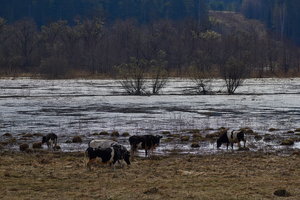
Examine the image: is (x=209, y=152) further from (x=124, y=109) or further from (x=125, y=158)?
Result: (x=124, y=109)

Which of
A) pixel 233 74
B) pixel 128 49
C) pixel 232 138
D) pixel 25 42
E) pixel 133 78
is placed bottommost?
pixel 232 138

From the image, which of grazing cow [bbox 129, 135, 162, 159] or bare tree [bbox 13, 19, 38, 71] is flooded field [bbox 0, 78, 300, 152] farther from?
bare tree [bbox 13, 19, 38, 71]

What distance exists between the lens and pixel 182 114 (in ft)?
132

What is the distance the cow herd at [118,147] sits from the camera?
1823 centimetres

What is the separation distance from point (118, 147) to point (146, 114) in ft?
70.5

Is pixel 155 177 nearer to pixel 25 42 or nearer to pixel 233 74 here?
pixel 233 74

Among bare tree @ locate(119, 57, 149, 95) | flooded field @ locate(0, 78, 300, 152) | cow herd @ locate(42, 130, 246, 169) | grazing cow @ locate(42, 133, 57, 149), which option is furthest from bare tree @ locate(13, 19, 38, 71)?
cow herd @ locate(42, 130, 246, 169)

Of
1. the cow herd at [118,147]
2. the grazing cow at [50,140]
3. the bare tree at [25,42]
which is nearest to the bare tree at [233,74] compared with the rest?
the cow herd at [118,147]

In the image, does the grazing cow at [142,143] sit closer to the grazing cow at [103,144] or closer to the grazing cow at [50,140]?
the grazing cow at [103,144]

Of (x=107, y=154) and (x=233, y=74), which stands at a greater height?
(x=233, y=74)

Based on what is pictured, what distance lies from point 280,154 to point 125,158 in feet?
22.9

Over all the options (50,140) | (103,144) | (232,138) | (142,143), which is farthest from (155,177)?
(50,140)

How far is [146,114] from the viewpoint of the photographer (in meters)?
40.3

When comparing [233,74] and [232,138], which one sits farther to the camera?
[233,74]
